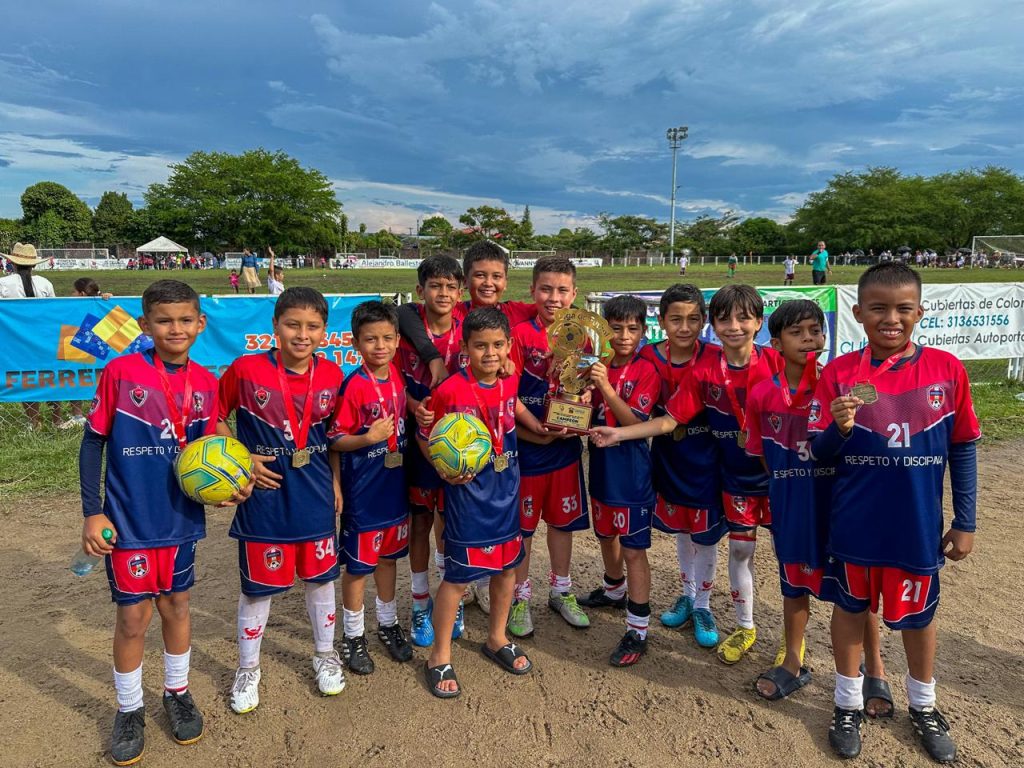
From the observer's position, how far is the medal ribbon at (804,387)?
3.10 m

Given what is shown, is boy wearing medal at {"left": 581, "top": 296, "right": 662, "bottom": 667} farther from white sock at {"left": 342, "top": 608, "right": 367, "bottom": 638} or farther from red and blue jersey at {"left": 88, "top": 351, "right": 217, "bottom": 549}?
red and blue jersey at {"left": 88, "top": 351, "right": 217, "bottom": 549}

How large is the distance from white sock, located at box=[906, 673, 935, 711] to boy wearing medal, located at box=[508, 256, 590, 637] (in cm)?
176

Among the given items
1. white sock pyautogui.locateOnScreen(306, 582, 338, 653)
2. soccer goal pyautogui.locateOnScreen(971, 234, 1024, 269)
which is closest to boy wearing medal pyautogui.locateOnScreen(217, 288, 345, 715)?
white sock pyautogui.locateOnScreen(306, 582, 338, 653)

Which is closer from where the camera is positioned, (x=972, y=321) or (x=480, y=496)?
(x=480, y=496)

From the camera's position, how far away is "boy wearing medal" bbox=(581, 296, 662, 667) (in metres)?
3.59

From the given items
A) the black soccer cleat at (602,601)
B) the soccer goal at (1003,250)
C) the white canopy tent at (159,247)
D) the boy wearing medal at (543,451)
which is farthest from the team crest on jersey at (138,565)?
the white canopy tent at (159,247)

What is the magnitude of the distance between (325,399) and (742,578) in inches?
101

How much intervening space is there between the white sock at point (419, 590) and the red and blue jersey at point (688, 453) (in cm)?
158

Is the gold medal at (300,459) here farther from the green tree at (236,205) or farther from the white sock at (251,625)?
the green tree at (236,205)

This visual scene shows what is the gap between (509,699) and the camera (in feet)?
10.8

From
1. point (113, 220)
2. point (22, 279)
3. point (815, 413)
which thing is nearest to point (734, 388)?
point (815, 413)

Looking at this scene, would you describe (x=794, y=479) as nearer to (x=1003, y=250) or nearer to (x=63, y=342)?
(x=63, y=342)

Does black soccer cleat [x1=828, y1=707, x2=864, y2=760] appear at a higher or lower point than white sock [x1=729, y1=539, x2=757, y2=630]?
lower

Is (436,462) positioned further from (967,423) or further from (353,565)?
(967,423)
